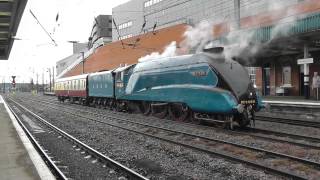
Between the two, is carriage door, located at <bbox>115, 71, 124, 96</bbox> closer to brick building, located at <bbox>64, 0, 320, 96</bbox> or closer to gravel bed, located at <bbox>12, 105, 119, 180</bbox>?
brick building, located at <bbox>64, 0, 320, 96</bbox>

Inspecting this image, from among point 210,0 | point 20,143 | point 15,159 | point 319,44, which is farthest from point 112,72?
point 15,159

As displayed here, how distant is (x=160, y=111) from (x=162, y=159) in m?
11.9

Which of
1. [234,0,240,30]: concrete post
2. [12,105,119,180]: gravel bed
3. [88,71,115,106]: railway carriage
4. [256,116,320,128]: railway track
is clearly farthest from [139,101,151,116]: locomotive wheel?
[12,105,119,180]: gravel bed

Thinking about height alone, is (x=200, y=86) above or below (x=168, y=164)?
above

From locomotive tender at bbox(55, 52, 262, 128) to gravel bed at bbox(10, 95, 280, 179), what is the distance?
3119 millimetres

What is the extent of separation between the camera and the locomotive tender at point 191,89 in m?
16.8

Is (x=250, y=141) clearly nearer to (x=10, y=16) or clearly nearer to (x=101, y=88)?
(x=10, y=16)

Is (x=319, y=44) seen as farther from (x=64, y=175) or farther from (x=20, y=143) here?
(x=64, y=175)

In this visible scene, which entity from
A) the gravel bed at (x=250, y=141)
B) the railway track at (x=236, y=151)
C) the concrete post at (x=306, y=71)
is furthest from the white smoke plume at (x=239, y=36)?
the railway track at (x=236, y=151)

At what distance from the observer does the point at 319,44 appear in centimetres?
2897

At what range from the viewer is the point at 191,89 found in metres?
18.9

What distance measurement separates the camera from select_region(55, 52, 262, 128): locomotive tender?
55.2ft

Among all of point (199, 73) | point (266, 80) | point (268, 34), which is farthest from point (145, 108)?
point (266, 80)

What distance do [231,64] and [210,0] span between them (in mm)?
12378
